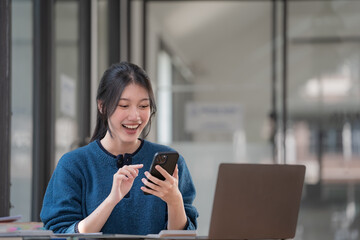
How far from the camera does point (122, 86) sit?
2.33 metres

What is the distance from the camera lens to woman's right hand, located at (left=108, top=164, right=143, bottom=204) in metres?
2.10

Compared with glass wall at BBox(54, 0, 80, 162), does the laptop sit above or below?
below

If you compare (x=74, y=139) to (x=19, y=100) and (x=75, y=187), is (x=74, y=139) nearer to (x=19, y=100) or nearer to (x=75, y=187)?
(x=19, y=100)

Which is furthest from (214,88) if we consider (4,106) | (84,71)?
(4,106)

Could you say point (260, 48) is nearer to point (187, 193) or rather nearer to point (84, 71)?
point (84, 71)

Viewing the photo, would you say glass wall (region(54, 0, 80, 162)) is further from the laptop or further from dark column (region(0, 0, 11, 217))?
the laptop

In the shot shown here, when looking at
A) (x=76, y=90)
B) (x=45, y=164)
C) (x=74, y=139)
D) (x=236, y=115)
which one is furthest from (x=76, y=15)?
(x=236, y=115)

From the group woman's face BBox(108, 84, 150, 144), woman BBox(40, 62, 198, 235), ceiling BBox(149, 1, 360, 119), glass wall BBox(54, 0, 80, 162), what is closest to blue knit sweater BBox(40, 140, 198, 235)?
woman BBox(40, 62, 198, 235)

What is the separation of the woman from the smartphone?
118 millimetres

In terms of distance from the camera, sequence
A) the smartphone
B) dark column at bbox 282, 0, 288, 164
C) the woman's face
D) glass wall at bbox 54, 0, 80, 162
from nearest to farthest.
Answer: the smartphone < the woman's face < glass wall at bbox 54, 0, 80, 162 < dark column at bbox 282, 0, 288, 164

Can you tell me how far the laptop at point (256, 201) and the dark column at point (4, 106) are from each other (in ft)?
4.33

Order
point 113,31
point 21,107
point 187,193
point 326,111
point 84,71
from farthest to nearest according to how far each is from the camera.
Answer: point 326,111 < point 113,31 < point 84,71 < point 21,107 < point 187,193

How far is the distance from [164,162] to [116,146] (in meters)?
0.41

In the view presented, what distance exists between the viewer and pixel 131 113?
232 cm
